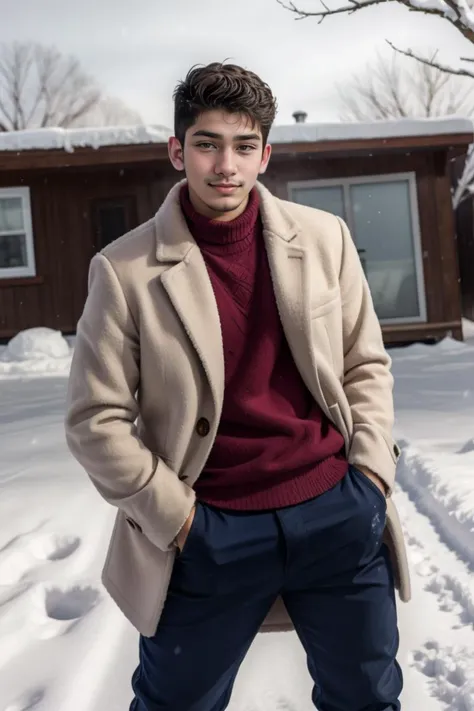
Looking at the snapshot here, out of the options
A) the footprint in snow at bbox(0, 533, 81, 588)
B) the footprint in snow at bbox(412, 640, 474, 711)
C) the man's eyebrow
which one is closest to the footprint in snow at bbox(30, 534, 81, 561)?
the footprint in snow at bbox(0, 533, 81, 588)

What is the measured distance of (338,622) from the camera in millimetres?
1559

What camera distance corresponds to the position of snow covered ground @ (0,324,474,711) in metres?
2.35

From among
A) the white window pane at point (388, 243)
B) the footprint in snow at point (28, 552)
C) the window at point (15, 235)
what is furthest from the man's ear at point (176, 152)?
the window at point (15, 235)

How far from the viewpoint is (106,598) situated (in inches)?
118

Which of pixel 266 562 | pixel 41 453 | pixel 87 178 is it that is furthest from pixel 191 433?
pixel 87 178

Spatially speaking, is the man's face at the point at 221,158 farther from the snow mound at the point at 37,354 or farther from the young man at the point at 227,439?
the snow mound at the point at 37,354

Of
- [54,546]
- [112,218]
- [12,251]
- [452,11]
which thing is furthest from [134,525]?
[12,251]

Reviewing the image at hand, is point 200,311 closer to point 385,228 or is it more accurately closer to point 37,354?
point 37,354

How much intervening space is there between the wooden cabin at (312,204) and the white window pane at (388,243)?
2cm

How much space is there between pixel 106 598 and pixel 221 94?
2235 millimetres

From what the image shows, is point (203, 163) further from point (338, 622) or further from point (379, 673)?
point (379, 673)

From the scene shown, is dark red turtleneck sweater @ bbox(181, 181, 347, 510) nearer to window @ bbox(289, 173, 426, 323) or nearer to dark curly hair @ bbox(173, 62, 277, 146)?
dark curly hair @ bbox(173, 62, 277, 146)

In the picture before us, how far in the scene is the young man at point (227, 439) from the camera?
58.6 inches

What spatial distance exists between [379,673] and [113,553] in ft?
2.15
